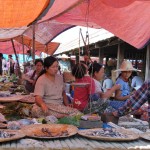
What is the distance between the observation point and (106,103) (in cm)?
457

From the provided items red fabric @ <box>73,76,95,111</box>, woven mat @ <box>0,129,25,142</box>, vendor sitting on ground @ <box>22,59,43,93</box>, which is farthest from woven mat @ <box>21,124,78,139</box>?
vendor sitting on ground @ <box>22,59,43,93</box>

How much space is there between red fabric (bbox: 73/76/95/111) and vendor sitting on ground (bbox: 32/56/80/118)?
7.7 inches

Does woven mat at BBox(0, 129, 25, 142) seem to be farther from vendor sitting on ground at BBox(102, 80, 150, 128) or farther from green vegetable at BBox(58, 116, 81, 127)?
vendor sitting on ground at BBox(102, 80, 150, 128)

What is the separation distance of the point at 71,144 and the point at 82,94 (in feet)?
6.24

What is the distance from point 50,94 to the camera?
4.32 metres

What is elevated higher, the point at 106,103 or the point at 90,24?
the point at 90,24

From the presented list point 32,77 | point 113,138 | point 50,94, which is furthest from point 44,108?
point 32,77

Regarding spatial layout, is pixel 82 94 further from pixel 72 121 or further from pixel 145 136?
pixel 145 136

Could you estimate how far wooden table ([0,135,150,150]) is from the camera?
2.52m

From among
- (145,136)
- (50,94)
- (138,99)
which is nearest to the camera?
(145,136)

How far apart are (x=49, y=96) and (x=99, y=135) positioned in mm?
1543

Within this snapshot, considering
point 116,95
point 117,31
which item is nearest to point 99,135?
point 116,95

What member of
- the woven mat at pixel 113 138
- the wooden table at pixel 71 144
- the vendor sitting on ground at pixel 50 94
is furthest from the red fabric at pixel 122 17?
the wooden table at pixel 71 144

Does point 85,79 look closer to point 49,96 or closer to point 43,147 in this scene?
point 49,96
